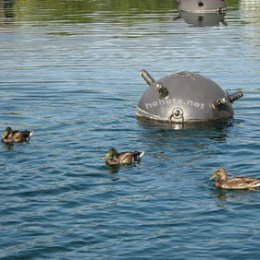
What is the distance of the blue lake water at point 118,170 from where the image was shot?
16.0 metres

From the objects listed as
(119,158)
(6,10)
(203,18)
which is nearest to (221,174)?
(119,158)

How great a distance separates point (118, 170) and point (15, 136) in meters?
4.15

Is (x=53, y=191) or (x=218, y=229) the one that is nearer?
(x=218, y=229)

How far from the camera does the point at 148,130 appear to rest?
25797mm

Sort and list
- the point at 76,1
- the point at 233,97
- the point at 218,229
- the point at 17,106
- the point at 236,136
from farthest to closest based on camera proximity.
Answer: the point at 76,1 → the point at 17,106 → the point at 233,97 → the point at 236,136 → the point at 218,229

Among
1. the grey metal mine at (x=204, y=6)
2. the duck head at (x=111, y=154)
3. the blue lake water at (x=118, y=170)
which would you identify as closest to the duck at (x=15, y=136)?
the blue lake water at (x=118, y=170)

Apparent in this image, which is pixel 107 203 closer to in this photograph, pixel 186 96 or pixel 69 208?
pixel 69 208

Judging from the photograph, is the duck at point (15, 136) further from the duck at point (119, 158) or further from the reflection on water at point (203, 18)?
the reflection on water at point (203, 18)

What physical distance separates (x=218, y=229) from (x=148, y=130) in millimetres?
9526

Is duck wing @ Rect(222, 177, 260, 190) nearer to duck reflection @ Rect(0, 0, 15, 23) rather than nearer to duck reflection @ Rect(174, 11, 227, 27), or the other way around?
duck reflection @ Rect(174, 11, 227, 27)

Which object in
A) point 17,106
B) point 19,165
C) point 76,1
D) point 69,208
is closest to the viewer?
point 69,208

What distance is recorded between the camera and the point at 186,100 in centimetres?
2623

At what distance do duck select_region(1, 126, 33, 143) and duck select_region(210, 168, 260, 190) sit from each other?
6909 mm

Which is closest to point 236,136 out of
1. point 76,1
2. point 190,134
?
point 190,134
